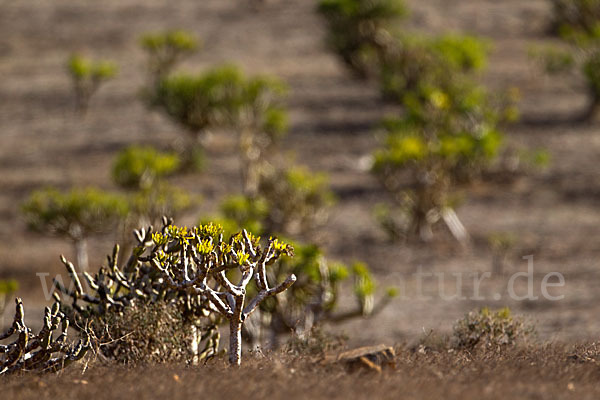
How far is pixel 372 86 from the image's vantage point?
109 ft

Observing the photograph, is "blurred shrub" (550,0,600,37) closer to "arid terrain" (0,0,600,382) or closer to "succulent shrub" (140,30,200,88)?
"arid terrain" (0,0,600,382)

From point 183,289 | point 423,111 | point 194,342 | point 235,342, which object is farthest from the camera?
point 423,111

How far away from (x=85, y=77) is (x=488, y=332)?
24357 millimetres

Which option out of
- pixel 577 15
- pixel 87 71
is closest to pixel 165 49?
pixel 87 71

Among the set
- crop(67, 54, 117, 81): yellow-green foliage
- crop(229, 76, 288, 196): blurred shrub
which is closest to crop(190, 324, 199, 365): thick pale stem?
crop(229, 76, 288, 196): blurred shrub

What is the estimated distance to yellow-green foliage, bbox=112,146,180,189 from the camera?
2066cm

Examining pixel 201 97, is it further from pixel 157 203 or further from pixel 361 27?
pixel 361 27

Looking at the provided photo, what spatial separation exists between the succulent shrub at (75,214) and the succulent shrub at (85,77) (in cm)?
1223

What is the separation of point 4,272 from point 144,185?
422 cm

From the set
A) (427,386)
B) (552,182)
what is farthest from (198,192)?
(427,386)

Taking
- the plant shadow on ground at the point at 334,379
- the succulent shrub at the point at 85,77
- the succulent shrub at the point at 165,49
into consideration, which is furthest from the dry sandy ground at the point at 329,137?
the plant shadow on ground at the point at 334,379

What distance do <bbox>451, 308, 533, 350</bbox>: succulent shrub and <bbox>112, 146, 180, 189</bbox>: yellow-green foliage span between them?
40.1 feet

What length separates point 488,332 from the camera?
9781 millimetres

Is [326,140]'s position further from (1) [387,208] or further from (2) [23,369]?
(2) [23,369]
